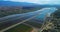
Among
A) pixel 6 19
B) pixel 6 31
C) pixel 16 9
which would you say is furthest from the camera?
pixel 16 9

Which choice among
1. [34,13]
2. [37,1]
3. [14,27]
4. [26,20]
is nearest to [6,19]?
[14,27]

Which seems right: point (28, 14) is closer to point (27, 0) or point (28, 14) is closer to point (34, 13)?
point (34, 13)

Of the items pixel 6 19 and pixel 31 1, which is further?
pixel 31 1

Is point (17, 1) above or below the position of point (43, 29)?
above

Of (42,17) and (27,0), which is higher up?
(27,0)

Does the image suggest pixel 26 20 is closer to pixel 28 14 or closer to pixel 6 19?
pixel 28 14

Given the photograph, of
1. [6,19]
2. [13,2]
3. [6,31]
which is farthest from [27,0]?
[6,31]

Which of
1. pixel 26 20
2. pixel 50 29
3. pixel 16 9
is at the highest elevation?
pixel 16 9

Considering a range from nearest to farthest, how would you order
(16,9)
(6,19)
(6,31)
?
(6,31), (6,19), (16,9)

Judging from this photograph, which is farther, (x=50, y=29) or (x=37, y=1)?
(x=37, y=1)
